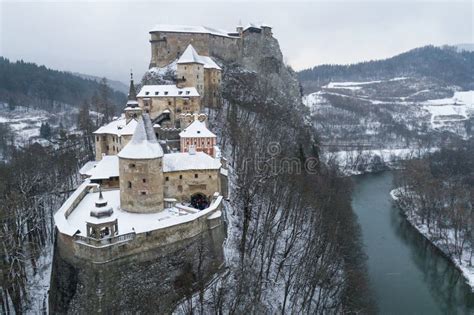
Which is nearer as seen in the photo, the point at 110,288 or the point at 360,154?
the point at 110,288

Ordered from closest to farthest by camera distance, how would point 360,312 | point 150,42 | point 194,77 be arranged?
point 360,312, point 194,77, point 150,42

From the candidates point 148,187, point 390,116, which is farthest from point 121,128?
point 390,116

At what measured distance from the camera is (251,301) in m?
26.6

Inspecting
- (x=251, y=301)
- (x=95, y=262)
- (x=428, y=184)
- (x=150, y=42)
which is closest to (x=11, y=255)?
(x=95, y=262)

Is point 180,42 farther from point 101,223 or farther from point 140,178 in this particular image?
point 101,223

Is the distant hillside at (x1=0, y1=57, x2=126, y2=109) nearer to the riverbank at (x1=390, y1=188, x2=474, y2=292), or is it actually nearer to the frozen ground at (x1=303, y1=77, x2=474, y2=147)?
the frozen ground at (x1=303, y1=77, x2=474, y2=147)

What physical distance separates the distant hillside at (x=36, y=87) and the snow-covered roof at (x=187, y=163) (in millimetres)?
81283

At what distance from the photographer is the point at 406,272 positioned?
132 feet

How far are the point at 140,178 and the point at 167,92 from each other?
78.4 ft

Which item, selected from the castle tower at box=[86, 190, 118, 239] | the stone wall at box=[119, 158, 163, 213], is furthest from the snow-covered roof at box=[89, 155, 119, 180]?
the castle tower at box=[86, 190, 118, 239]

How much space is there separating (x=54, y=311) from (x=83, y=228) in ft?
16.8

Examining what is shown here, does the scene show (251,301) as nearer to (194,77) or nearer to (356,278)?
(356,278)

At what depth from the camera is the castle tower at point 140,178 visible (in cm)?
3008

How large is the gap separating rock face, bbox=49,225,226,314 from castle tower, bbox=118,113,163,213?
500 cm
